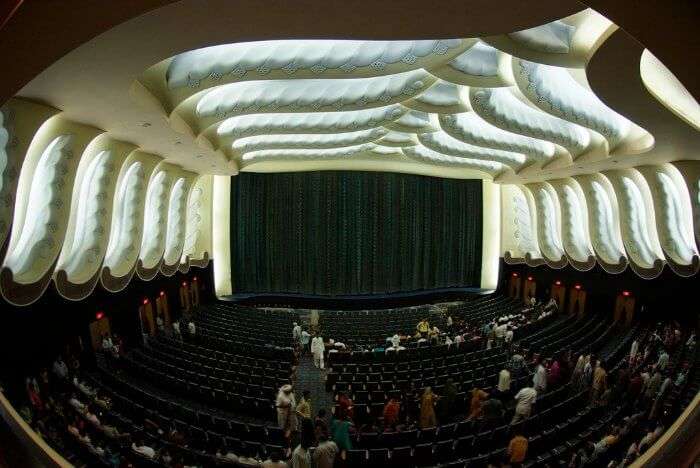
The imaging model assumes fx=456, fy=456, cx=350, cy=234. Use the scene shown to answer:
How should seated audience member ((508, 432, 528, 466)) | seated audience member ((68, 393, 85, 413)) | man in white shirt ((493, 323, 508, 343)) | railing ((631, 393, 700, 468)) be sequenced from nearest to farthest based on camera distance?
railing ((631, 393, 700, 468)) → seated audience member ((508, 432, 528, 466)) → seated audience member ((68, 393, 85, 413)) → man in white shirt ((493, 323, 508, 343))

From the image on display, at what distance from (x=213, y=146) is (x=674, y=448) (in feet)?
41.7

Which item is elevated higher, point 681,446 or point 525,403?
point 681,446

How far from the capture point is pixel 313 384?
39.1 feet

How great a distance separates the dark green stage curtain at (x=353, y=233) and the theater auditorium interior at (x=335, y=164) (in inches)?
61.6

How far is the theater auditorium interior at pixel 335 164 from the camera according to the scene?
4973mm

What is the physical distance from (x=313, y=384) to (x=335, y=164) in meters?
13.9

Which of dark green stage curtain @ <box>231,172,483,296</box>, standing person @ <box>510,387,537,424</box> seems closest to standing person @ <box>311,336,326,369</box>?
standing person @ <box>510,387,537,424</box>

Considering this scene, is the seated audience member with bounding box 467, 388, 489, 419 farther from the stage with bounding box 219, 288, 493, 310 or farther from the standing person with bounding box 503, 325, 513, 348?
the stage with bounding box 219, 288, 493, 310

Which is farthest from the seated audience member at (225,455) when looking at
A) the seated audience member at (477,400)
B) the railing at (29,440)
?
the seated audience member at (477,400)

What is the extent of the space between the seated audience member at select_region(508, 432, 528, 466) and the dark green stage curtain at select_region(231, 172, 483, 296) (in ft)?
62.6

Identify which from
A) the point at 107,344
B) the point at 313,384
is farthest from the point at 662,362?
the point at 107,344

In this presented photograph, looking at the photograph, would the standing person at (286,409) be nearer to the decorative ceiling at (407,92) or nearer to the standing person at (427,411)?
the standing person at (427,411)

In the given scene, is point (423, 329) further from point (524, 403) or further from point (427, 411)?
point (524, 403)

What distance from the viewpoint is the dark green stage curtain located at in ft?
80.3
